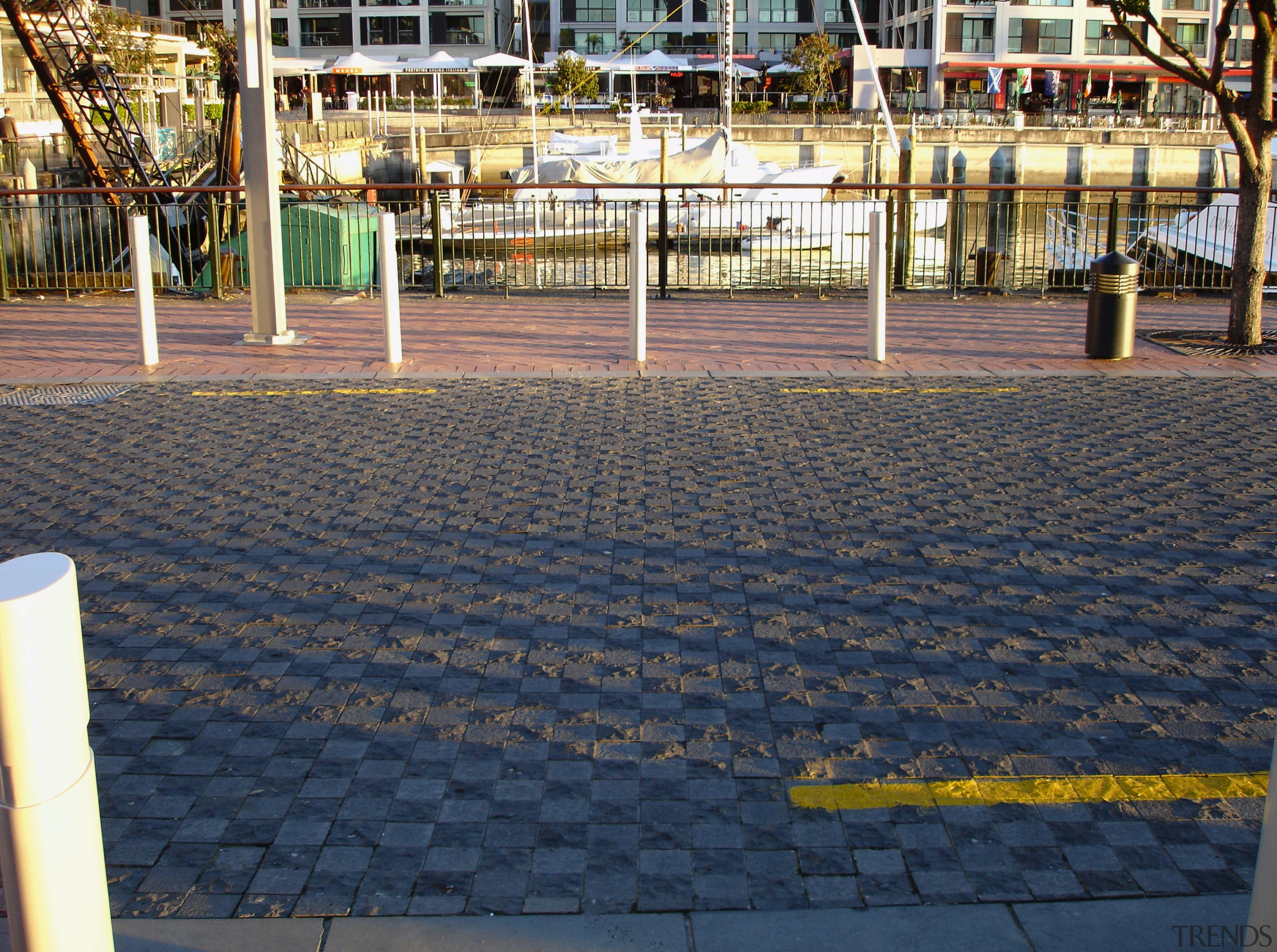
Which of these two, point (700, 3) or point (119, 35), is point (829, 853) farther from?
point (700, 3)

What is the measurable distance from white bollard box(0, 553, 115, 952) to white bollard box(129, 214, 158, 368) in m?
8.82

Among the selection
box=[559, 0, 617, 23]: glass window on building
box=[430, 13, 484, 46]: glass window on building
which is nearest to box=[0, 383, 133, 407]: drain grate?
box=[430, 13, 484, 46]: glass window on building

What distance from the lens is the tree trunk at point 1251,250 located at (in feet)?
36.1

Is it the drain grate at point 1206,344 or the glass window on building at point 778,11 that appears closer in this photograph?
the drain grate at point 1206,344

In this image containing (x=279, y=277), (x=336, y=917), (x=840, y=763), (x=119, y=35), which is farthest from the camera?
(x=119, y=35)

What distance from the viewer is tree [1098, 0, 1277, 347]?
425 inches

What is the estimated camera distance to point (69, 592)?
7.60 ft

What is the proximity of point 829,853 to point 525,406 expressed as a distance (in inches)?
247

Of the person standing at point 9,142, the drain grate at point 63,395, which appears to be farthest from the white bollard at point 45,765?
the person standing at point 9,142

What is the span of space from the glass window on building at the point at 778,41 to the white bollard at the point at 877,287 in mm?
80684

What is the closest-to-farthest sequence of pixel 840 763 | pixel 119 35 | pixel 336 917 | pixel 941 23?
pixel 336 917 < pixel 840 763 < pixel 119 35 < pixel 941 23

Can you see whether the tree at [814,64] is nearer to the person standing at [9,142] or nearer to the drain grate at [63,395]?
the person standing at [9,142]

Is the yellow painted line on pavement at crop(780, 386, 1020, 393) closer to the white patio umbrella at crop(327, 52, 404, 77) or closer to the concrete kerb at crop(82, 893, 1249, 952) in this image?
the concrete kerb at crop(82, 893, 1249, 952)

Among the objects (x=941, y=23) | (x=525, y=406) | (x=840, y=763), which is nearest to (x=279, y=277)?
(x=525, y=406)
